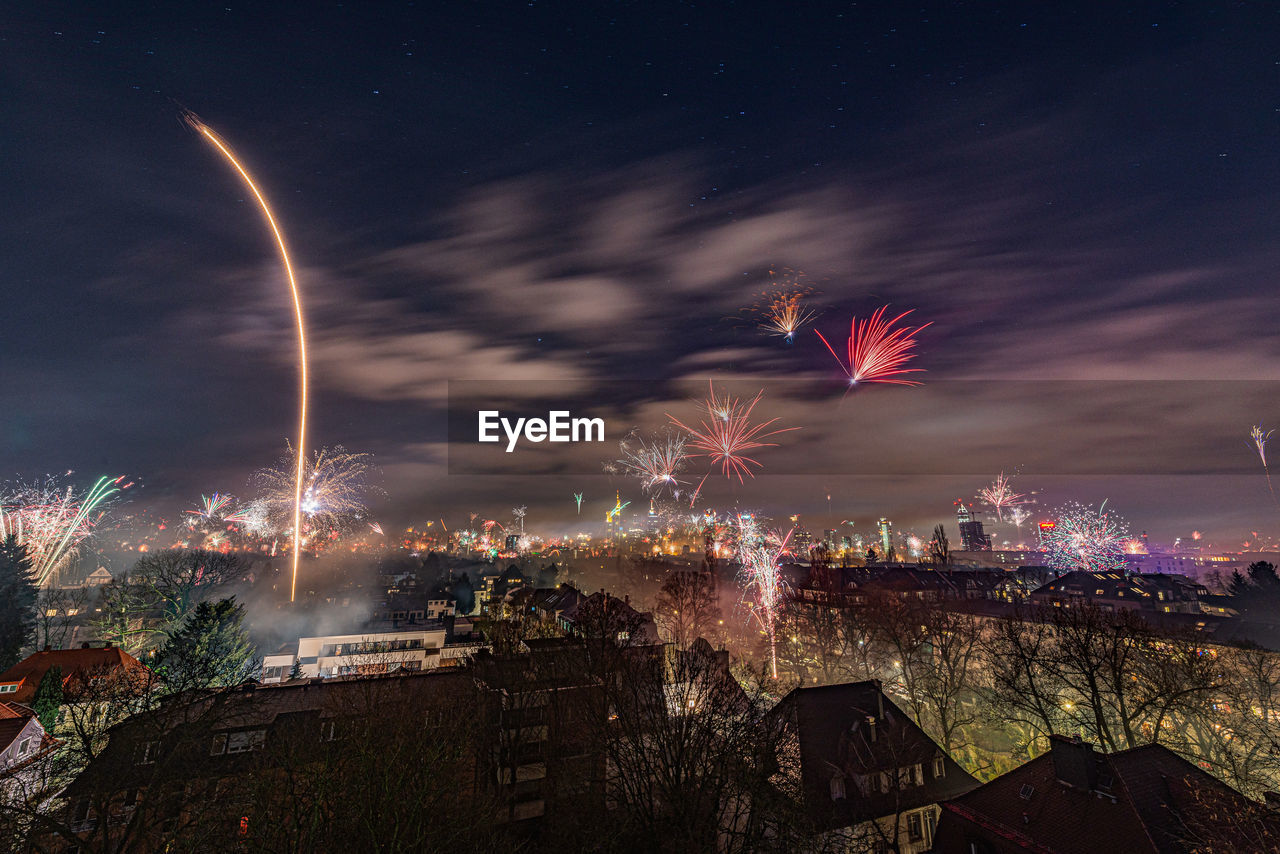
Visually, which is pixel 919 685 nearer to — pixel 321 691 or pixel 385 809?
pixel 385 809

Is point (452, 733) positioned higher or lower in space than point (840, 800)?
higher

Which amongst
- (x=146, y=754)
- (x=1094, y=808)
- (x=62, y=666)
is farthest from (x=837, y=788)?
(x=62, y=666)

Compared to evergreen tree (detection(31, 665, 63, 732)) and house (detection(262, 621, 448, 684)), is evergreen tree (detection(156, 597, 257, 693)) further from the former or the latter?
house (detection(262, 621, 448, 684))

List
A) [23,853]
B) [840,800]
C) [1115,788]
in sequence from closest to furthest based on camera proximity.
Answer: [23,853] → [1115,788] → [840,800]

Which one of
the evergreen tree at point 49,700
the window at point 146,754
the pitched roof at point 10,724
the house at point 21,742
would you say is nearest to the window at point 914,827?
the window at point 146,754

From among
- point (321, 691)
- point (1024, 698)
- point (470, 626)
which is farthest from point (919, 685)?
point (470, 626)

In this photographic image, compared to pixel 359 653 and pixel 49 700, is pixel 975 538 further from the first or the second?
pixel 49 700
